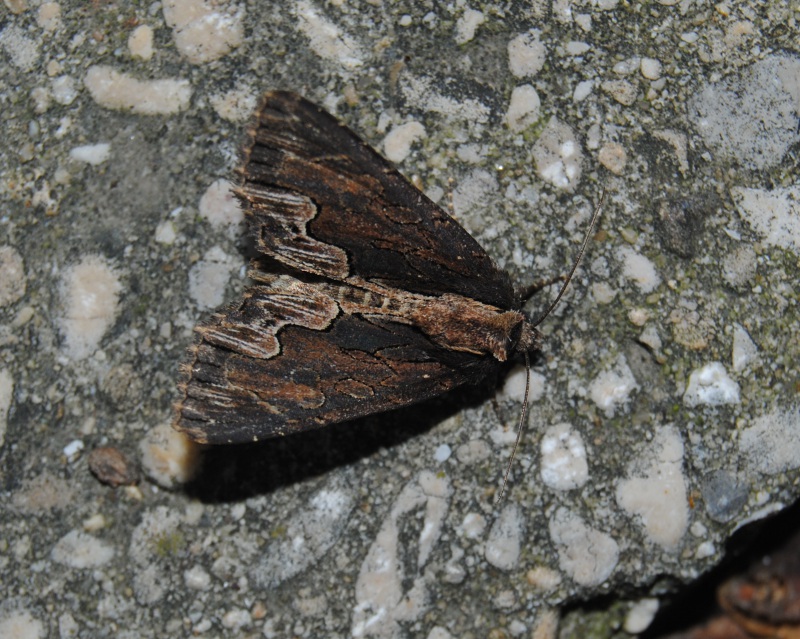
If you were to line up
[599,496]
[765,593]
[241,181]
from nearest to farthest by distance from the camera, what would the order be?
[241,181], [599,496], [765,593]

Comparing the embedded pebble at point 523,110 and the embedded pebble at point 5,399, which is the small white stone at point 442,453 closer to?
the embedded pebble at point 523,110

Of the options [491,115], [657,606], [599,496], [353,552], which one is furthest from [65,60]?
[657,606]

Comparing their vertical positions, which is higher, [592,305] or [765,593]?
[592,305]

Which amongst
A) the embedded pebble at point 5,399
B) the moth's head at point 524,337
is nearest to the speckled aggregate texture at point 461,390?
the embedded pebble at point 5,399

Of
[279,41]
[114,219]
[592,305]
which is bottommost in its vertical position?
[114,219]

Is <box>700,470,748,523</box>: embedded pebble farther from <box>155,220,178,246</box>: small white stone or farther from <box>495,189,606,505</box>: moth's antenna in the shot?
<box>155,220,178,246</box>: small white stone

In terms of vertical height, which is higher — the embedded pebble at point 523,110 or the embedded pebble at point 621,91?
the embedded pebble at point 621,91

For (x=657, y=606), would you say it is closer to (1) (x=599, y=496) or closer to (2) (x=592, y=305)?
(1) (x=599, y=496)
